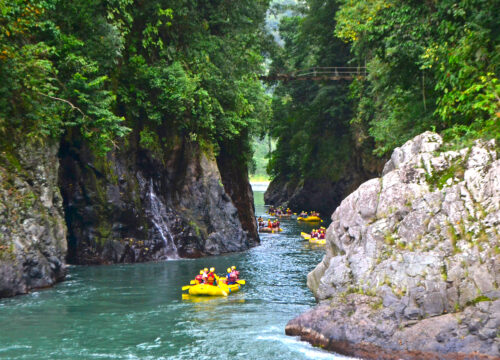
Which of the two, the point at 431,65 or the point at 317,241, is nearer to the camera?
the point at 431,65

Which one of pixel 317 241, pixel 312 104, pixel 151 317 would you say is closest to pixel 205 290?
pixel 151 317

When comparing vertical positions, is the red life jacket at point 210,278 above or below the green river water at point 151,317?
above

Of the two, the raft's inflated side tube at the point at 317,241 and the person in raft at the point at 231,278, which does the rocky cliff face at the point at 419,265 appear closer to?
the person in raft at the point at 231,278

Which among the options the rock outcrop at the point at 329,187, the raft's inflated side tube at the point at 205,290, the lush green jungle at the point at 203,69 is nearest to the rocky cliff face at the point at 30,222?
the lush green jungle at the point at 203,69

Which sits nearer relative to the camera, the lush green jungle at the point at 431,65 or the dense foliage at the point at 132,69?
the lush green jungle at the point at 431,65

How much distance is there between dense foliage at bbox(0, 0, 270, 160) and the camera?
16.4 m

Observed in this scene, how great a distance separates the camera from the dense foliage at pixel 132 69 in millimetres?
16375

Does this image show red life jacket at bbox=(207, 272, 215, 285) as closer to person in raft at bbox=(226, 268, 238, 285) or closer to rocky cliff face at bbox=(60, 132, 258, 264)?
person in raft at bbox=(226, 268, 238, 285)

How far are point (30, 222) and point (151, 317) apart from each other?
16.8 ft

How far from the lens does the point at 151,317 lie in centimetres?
1359

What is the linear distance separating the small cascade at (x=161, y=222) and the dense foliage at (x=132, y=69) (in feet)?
7.54

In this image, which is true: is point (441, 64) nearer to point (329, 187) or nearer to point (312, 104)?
point (312, 104)

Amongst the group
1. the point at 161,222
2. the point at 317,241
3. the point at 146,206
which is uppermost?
the point at 146,206

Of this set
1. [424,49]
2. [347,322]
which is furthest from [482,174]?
[424,49]
